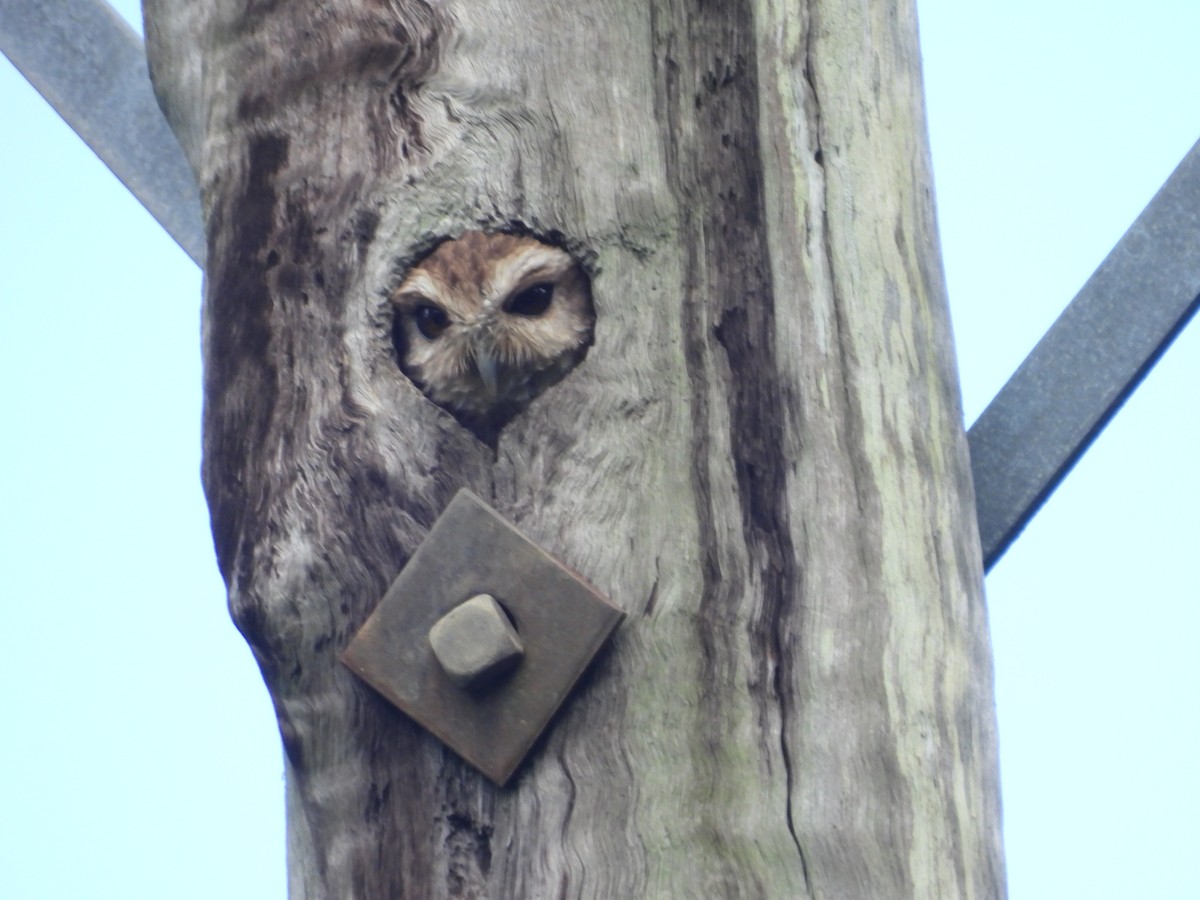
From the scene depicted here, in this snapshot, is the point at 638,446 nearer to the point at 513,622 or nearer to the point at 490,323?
the point at 513,622

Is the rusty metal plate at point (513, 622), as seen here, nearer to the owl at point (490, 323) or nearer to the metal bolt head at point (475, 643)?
the metal bolt head at point (475, 643)

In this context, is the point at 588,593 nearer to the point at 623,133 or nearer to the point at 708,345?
the point at 708,345

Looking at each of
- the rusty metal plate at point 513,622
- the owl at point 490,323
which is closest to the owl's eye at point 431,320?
the owl at point 490,323

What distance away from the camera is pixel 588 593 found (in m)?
1.04

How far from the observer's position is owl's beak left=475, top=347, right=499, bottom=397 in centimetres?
129

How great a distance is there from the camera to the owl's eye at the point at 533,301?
1252 millimetres

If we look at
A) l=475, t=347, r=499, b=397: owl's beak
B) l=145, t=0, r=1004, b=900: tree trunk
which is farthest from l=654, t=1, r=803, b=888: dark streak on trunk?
l=475, t=347, r=499, b=397: owl's beak

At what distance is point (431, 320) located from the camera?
1311 millimetres

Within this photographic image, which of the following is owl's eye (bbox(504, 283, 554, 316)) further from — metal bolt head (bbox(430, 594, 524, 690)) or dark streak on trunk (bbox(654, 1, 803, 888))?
metal bolt head (bbox(430, 594, 524, 690))

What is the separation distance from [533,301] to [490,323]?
67 millimetres

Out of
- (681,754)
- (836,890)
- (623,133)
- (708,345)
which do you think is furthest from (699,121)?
(836,890)

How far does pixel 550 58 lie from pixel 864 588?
1.74ft

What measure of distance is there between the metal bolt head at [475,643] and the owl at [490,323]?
206 millimetres

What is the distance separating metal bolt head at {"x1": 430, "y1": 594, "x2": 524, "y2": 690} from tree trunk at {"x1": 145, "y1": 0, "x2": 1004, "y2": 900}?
0.22 ft
